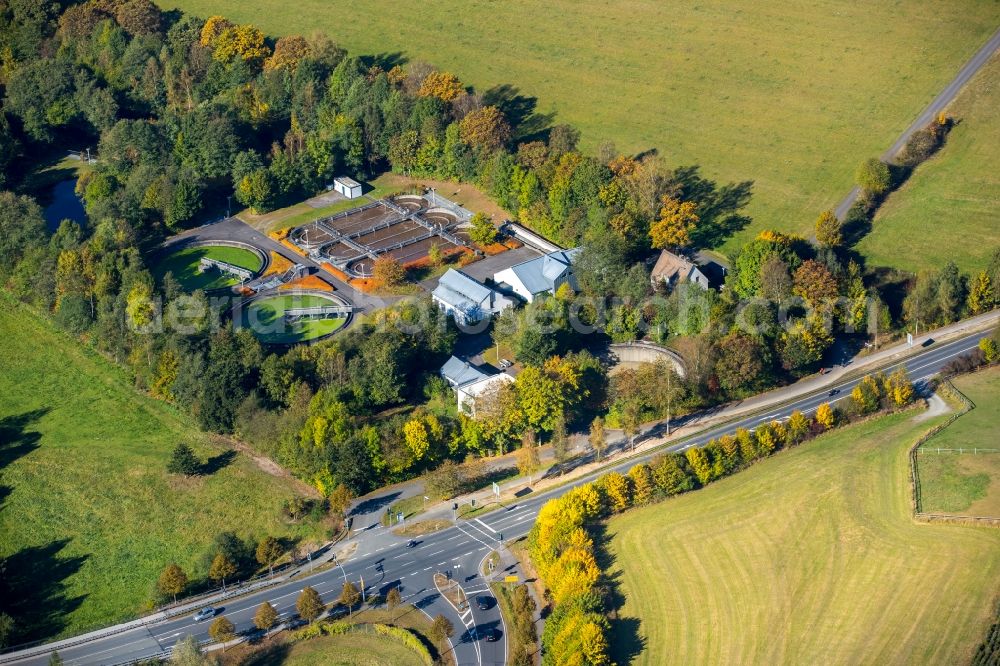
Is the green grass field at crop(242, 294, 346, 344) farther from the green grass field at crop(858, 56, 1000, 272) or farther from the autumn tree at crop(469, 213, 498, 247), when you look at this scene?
the green grass field at crop(858, 56, 1000, 272)

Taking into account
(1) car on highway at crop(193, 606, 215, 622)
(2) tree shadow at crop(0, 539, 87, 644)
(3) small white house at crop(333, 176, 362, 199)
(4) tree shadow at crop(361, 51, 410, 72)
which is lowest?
(2) tree shadow at crop(0, 539, 87, 644)

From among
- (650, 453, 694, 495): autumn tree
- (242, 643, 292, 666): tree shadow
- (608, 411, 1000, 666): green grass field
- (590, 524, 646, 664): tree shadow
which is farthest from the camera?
(650, 453, 694, 495): autumn tree

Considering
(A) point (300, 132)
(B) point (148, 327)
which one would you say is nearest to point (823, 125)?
(A) point (300, 132)

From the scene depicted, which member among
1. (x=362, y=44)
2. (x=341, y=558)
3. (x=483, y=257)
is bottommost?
(x=341, y=558)

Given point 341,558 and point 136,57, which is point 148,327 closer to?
point 341,558

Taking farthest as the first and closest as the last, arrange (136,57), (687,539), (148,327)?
1. (136,57)
2. (148,327)
3. (687,539)

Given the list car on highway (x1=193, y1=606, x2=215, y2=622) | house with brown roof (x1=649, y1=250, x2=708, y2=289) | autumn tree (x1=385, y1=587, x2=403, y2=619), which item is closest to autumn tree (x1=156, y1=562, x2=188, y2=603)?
car on highway (x1=193, y1=606, x2=215, y2=622)
